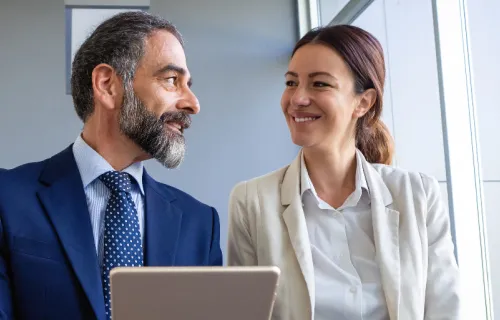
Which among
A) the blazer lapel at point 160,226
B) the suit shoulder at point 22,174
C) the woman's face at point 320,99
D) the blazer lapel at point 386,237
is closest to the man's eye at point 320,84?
the woman's face at point 320,99

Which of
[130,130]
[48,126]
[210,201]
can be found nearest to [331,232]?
[130,130]

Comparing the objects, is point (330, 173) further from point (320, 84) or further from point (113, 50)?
point (113, 50)

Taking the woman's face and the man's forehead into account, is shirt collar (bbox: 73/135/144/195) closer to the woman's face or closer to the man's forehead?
the man's forehead

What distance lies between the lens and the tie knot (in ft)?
5.47

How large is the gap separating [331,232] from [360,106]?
1.46 feet

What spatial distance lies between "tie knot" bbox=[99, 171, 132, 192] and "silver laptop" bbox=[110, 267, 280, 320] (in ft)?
2.04

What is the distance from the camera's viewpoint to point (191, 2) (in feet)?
15.4

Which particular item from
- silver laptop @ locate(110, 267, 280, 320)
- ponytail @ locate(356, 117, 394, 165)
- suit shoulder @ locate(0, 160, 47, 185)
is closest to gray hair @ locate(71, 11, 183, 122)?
suit shoulder @ locate(0, 160, 47, 185)

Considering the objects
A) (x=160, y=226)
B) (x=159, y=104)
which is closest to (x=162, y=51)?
(x=159, y=104)

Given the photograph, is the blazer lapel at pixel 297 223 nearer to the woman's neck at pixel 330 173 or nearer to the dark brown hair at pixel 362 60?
the woman's neck at pixel 330 173

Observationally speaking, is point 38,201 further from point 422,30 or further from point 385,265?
point 422,30

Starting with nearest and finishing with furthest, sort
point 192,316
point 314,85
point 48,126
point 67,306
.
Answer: point 192,316, point 67,306, point 314,85, point 48,126

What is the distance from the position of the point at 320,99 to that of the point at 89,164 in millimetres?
705

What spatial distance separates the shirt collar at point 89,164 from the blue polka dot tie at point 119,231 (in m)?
0.02
